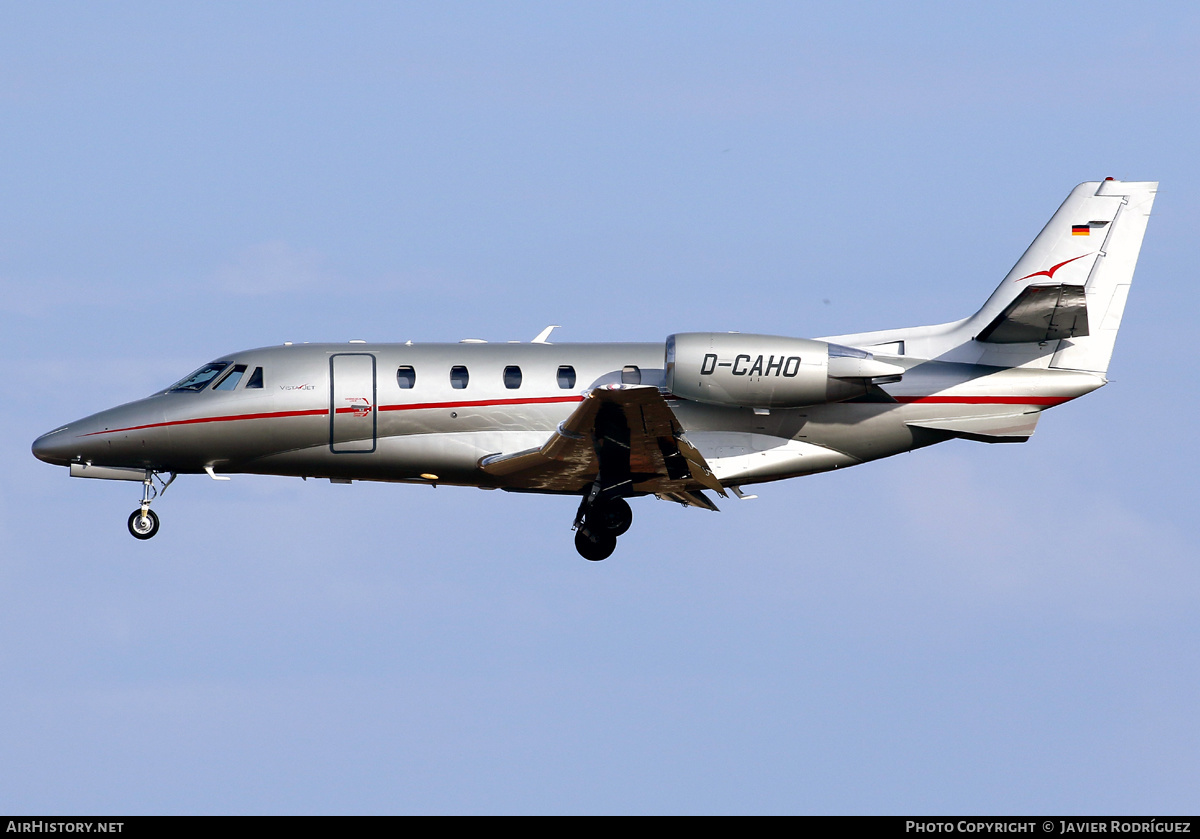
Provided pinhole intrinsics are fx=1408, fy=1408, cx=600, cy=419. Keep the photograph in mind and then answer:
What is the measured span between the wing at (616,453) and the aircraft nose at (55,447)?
6639 millimetres

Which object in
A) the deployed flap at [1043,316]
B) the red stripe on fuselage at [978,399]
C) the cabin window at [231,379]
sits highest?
the deployed flap at [1043,316]

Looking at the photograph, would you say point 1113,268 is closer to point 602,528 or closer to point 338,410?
point 602,528

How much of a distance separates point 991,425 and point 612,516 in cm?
606

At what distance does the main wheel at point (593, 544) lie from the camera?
22.7 m

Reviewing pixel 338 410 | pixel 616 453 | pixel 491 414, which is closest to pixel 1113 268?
pixel 616 453

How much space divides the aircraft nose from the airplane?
0.12 feet

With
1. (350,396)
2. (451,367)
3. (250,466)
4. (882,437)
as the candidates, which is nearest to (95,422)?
(250,466)

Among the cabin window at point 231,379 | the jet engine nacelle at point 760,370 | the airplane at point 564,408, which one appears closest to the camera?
the jet engine nacelle at point 760,370

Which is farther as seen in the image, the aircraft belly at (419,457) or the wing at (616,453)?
the aircraft belly at (419,457)

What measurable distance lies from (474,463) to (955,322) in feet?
25.9

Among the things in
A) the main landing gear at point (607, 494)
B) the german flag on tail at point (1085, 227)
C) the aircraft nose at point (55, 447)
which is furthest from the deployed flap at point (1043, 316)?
the aircraft nose at point (55, 447)

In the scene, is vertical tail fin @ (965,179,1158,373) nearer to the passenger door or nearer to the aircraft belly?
the aircraft belly

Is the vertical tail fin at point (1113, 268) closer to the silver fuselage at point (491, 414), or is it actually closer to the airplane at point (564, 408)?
the airplane at point (564, 408)

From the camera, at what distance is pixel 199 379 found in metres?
22.2
